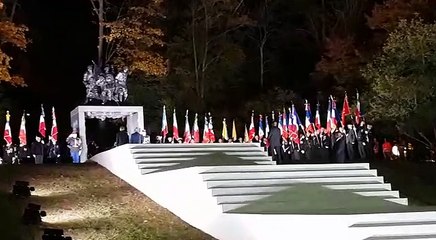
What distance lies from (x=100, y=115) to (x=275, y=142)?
8.32m

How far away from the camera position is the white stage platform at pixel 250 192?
39.5ft

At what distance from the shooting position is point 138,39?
3525cm

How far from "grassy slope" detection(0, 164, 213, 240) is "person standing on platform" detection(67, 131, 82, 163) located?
5.58m

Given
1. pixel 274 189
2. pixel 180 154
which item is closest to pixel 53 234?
pixel 274 189

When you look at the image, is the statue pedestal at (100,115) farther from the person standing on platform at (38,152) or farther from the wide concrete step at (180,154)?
the wide concrete step at (180,154)

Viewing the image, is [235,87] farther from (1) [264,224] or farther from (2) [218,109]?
(1) [264,224]

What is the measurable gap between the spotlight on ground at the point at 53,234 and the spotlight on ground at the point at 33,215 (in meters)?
1.25

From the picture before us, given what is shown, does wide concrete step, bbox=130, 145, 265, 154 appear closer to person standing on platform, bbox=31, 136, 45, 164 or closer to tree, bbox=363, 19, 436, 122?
person standing on platform, bbox=31, 136, 45, 164

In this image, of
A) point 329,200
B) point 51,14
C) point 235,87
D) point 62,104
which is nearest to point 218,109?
point 235,87

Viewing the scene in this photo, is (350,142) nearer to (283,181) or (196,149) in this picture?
(196,149)

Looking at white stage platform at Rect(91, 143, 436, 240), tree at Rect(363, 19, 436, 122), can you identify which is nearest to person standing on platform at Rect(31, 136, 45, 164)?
white stage platform at Rect(91, 143, 436, 240)

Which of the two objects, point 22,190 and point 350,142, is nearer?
point 22,190

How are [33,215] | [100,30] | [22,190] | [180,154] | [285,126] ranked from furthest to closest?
1. [100,30]
2. [285,126]
3. [180,154]
4. [22,190]
5. [33,215]

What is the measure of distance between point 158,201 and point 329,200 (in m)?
4.66
